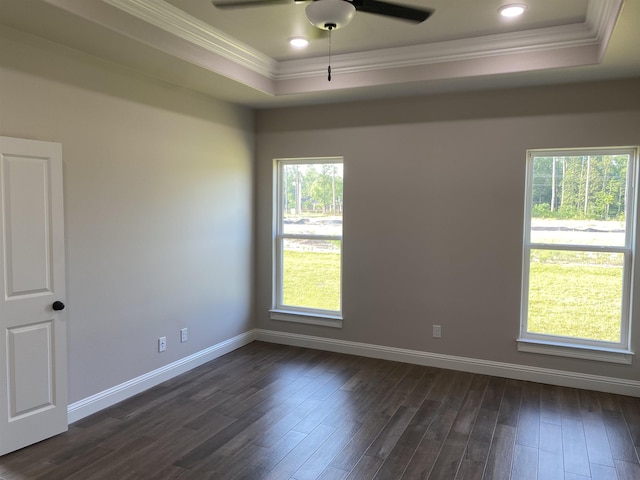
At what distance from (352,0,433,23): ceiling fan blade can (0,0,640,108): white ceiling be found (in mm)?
698

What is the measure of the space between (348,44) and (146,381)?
327cm

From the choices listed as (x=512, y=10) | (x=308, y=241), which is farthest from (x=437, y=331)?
(x=512, y=10)

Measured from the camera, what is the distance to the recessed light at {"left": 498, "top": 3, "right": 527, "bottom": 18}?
3080 mm

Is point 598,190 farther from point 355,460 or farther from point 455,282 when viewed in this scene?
point 355,460

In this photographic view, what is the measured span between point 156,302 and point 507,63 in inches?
137

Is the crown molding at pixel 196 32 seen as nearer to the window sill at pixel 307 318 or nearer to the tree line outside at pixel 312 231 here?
the tree line outside at pixel 312 231

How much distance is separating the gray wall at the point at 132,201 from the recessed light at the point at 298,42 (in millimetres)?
1090

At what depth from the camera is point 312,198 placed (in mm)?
5160

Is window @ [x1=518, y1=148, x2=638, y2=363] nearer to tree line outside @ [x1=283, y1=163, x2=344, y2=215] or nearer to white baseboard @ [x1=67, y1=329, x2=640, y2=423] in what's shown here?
white baseboard @ [x1=67, y1=329, x2=640, y2=423]

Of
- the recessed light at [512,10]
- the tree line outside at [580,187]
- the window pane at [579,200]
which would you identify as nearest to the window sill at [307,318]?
the window pane at [579,200]

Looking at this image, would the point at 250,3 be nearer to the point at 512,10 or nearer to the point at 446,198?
the point at 512,10

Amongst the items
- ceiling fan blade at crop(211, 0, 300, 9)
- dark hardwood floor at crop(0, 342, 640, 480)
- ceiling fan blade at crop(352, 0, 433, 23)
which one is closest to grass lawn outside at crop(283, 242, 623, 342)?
dark hardwood floor at crop(0, 342, 640, 480)

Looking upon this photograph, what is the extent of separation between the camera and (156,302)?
4023mm

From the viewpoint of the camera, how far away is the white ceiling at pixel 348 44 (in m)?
2.86
